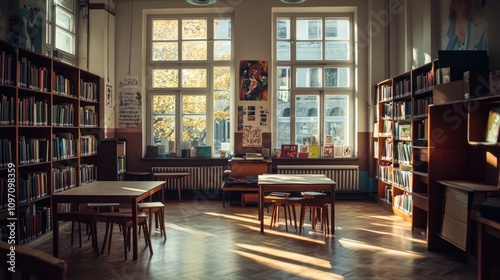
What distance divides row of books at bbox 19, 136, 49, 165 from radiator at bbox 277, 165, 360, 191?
4661mm

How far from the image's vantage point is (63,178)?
6.05m

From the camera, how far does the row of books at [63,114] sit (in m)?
5.87

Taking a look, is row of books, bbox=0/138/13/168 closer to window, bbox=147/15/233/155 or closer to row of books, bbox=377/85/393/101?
window, bbox=147/15/233/155

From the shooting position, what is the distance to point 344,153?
29.3 ft

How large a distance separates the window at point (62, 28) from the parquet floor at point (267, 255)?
3.26 meters

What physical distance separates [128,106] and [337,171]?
4.80 m

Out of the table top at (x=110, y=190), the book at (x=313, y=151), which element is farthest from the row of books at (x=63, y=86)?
A: the book at (x=313, y=151)

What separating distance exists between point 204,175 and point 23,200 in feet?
13.7

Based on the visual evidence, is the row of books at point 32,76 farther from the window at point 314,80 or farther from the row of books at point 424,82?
the row of books at point 424,82

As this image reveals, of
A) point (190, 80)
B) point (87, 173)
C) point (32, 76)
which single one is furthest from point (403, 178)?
point (32, 76)

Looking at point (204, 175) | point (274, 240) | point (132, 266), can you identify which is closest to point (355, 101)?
point (204, 175)

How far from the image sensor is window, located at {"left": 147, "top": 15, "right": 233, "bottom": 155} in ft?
30.0

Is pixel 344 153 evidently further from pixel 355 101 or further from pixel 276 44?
pixel 276 44

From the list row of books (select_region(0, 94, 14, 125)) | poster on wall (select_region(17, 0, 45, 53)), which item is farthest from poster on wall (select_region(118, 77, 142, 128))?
row of books (select_region(0, 94, 14, 125))
